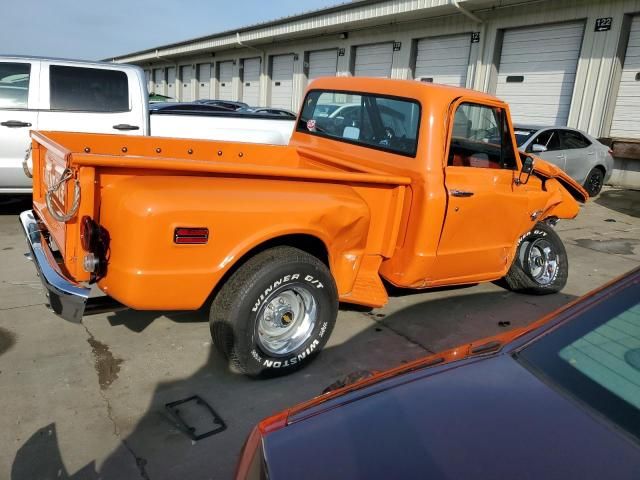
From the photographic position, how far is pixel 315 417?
1.75 metres

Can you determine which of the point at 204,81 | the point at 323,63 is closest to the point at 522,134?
the point at 323,63

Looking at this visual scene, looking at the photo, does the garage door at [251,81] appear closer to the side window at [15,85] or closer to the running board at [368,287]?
the side window at [15,85]

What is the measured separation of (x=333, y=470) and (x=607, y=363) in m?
1.13

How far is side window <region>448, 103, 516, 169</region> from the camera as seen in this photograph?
13.4ft

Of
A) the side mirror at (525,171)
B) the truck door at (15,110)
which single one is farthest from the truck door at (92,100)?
the side mirror at (525,171)

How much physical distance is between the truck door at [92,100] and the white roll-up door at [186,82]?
28.2m

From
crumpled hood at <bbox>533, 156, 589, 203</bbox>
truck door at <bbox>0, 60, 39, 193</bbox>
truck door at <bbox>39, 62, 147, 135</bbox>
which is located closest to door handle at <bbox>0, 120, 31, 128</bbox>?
truck door at <bbox>0, 60, 39, 193</bbox>

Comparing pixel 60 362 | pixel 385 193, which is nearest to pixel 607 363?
pixel 385 193

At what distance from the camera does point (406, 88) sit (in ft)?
13.5

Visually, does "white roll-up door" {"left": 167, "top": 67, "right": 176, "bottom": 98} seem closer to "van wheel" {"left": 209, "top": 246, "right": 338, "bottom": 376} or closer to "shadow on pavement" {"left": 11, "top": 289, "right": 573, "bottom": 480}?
"shadow on pavement" {"left": 11, "top": 289, "right": 573, "bottom": 480}

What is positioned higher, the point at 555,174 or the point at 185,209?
the point at 555,174

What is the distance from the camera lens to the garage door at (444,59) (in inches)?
602

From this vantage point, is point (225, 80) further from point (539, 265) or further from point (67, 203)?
point (67, 203)

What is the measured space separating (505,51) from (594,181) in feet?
16.3
